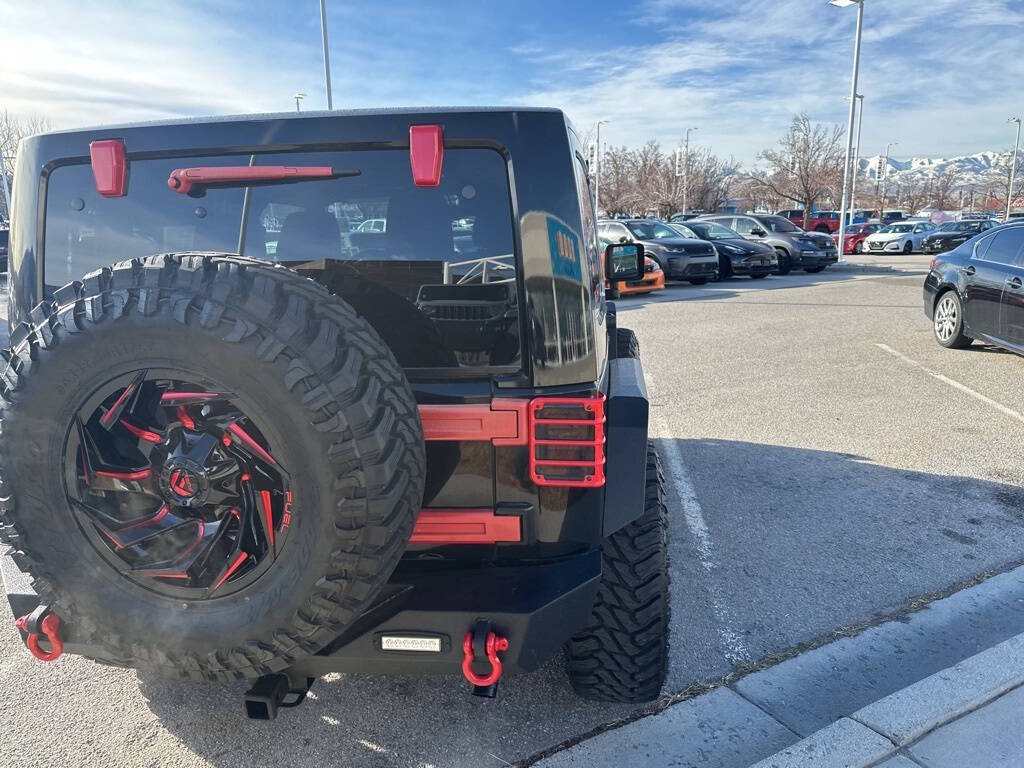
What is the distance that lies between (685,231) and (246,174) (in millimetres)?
17335

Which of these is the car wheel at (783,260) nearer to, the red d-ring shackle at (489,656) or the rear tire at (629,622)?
the rear tire at (629,622)

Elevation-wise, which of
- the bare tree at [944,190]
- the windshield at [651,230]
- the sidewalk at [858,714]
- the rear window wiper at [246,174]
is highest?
the bare tree at [944,190]

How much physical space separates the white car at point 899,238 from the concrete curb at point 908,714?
95.4ft

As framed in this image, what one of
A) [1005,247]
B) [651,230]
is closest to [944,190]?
[651,230]

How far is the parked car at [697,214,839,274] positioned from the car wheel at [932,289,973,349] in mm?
10639

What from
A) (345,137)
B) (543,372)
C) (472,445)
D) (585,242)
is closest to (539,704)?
(472,445)

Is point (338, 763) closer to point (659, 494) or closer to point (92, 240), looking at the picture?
point (659, 494)

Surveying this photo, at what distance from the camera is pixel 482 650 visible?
1972 mm

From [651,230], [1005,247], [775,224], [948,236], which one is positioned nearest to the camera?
[1005,247]

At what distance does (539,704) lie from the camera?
2629 mm

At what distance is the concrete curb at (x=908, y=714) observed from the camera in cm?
229

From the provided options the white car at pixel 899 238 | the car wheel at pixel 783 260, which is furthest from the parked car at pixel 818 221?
the car wheel at pixel 783 260

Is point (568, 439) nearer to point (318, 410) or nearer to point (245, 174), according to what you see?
point (318, 410)

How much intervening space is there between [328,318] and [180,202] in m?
0.85
